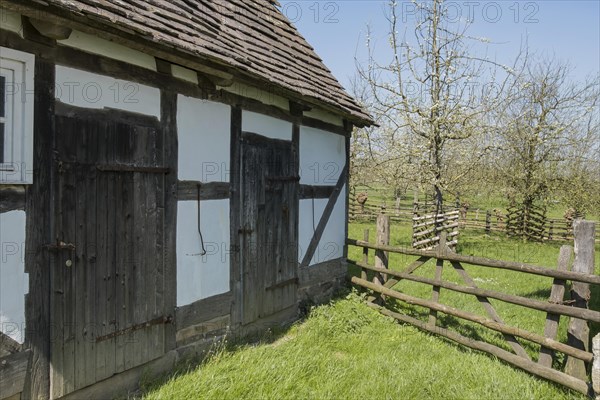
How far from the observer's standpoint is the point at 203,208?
186 inches

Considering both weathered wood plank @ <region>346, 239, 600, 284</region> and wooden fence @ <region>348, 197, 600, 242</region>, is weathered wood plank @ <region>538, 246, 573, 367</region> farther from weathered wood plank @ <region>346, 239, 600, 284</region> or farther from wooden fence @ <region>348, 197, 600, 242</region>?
wooden fence @ <region>348, 197, 600, 242</region>

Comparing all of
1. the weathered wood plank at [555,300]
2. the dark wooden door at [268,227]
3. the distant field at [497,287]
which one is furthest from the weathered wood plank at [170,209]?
the distant field at [497,287]

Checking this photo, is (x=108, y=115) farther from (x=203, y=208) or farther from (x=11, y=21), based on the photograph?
(x=203, y=208)

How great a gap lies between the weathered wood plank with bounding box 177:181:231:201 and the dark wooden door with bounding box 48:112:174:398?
0.27 metres

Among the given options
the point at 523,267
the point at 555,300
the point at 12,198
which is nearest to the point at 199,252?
the point at 12,198

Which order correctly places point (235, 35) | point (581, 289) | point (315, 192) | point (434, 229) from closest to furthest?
→ point (581, 289), point (235, 35), point (315, 192), point (434, 229)

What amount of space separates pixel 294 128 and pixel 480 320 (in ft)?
11.8

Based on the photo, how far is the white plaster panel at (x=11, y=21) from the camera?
Answer: 292cm

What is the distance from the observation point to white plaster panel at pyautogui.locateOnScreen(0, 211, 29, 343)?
117 inches

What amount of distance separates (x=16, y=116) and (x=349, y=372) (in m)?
3.81

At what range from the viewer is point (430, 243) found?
16078 mm

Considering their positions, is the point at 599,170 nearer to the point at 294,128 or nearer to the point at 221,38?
the point at 294,128

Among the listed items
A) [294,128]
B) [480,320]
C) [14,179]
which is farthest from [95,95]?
[480,320]

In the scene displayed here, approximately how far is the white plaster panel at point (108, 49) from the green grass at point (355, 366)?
2998 mm
